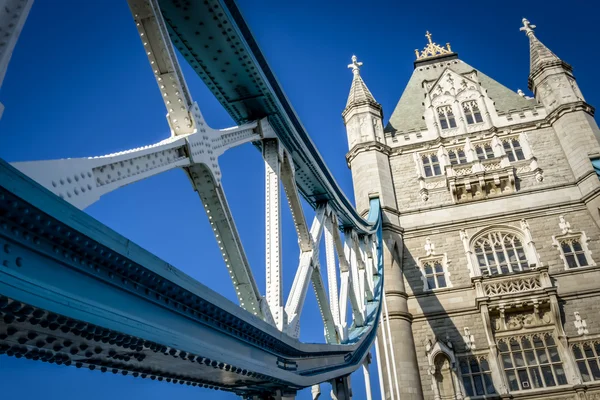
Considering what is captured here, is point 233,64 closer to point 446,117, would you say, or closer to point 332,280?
point 332,280

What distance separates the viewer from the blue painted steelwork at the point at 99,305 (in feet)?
6.87

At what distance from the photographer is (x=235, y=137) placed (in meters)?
5.87

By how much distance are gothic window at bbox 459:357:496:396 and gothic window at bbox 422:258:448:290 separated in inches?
114

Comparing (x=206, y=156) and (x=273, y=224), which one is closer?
(x=206, y=156)

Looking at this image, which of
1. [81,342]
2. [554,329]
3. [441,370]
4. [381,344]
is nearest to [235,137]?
[81,342]

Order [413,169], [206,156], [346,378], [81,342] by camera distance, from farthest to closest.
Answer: [413,169] → [346,378] → [206,156] → [81,342]

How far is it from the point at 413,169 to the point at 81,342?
20.2 meters

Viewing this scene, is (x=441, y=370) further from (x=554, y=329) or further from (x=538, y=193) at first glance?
(x=538, y=193)

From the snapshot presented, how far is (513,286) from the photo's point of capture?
57.1 ft

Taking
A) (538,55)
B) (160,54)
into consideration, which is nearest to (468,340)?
(538,55)

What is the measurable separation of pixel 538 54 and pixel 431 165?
23.6 feet

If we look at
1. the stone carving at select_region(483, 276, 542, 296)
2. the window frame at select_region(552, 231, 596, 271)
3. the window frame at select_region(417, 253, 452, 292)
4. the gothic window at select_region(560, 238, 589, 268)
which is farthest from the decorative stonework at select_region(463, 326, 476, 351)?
the gothic window at select_region(560, 238, 589, 268)

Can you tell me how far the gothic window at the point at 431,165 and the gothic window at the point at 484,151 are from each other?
5.72ft

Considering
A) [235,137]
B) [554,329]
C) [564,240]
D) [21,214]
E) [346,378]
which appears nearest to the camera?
[21,214]
